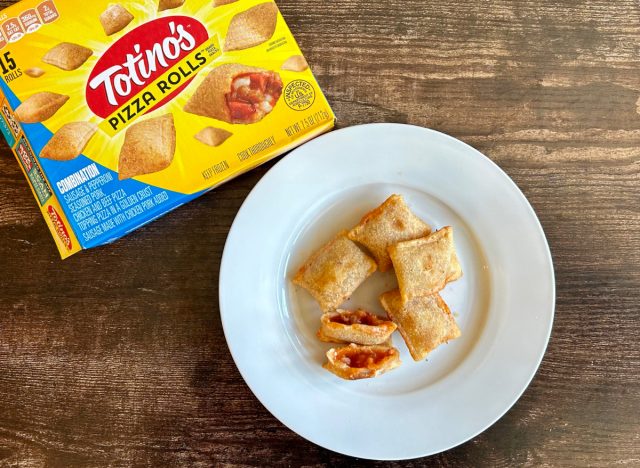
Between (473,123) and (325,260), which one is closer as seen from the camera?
(325,260)

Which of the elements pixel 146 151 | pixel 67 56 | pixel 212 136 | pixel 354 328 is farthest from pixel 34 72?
pixel 354 328

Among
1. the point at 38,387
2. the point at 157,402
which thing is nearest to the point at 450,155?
the point at 157,402

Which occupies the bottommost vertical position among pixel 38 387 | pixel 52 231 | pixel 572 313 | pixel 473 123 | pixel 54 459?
pixel 572 313

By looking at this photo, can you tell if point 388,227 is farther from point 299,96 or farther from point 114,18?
point 114,18

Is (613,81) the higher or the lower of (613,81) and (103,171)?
the lower

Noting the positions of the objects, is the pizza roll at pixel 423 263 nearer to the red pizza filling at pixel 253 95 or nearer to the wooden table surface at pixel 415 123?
the wooden table surface at pixel 415 123

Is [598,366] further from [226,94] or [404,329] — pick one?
[226,94]

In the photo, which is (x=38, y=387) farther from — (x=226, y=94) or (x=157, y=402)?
(x=226, y=94)

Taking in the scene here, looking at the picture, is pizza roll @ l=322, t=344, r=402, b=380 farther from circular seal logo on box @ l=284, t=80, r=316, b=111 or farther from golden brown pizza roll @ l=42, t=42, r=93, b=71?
golden brown pizza roll @ l=42, t=42, r=93, b=71
